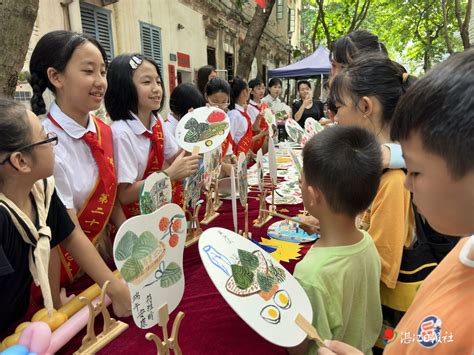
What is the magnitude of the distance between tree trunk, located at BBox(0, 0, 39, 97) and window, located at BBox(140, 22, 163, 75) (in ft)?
12.1

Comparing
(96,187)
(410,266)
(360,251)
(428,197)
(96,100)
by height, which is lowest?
(410,266)

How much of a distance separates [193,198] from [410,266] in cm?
96

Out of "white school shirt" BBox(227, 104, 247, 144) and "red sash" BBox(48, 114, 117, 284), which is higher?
"white school shirt" BBox(227, 104, 247, 144)

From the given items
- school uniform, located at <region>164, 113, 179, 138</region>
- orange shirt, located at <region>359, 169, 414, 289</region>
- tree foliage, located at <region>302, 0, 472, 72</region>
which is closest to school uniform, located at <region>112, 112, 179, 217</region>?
school uniform, located at <region>164, 113, 179, 138</region>

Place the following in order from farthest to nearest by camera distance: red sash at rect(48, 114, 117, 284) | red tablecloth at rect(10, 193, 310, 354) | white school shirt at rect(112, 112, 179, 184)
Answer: white school shirt at rect(112, 112, 179, 184) < red sash at rect(48, 114, 117, 284) < red tablecloth at rect(10, 193, 310, 354)

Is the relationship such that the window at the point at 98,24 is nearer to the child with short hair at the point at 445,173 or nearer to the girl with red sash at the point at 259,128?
the girl with red sash at the point at 259,128

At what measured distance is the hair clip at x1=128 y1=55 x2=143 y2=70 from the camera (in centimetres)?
143

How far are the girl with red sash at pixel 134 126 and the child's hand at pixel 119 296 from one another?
462 mm

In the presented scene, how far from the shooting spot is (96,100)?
124cm

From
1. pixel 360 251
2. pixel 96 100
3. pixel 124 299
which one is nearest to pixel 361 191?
pixel 360 251

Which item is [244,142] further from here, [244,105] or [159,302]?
[159,302]

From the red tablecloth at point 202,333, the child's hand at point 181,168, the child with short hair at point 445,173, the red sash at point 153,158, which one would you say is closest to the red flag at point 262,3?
the red sash at point 153,158

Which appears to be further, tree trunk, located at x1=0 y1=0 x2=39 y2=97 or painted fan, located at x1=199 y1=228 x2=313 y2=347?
tree trunk, located at x1=0 y1=0 x2=39 y2=97

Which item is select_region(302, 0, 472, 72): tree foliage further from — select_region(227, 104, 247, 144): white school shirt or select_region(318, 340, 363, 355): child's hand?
select_region(318, 340, 363, 355): child's hand
